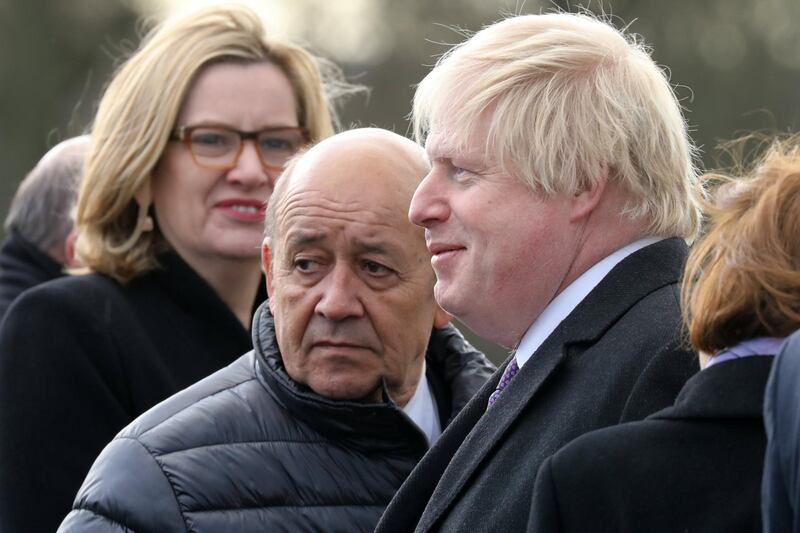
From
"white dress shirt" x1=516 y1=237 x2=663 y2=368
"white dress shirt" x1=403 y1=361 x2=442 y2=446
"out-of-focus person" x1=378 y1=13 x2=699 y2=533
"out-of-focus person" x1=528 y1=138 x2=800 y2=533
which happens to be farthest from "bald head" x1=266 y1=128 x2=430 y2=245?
"out-of-focus person" x1=528 y1=138 x2=800 y2=533

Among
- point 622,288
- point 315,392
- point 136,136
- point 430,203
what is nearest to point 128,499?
point 315,392

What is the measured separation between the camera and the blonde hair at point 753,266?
215 centimetres

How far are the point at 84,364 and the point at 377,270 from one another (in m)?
1.04

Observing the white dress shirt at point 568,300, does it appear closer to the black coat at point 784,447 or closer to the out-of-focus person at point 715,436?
the out-of-focus person at point 715,436

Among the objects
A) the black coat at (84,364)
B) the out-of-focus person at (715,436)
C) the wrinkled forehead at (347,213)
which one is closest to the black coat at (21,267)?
the black coat at (84,364)

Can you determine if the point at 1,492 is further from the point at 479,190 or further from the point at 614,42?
the point at 614,42

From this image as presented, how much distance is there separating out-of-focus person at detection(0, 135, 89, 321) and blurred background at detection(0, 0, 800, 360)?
7548mm

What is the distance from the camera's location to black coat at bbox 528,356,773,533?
7.08ft

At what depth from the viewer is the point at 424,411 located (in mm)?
3447

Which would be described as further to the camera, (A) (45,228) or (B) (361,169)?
(A) (45,228)

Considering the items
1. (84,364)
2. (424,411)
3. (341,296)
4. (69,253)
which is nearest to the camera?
(341,296)

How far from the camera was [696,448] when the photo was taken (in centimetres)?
219

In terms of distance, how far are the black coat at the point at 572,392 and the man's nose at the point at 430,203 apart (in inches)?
13.1

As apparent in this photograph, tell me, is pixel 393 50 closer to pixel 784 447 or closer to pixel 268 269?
pixel 268 269
